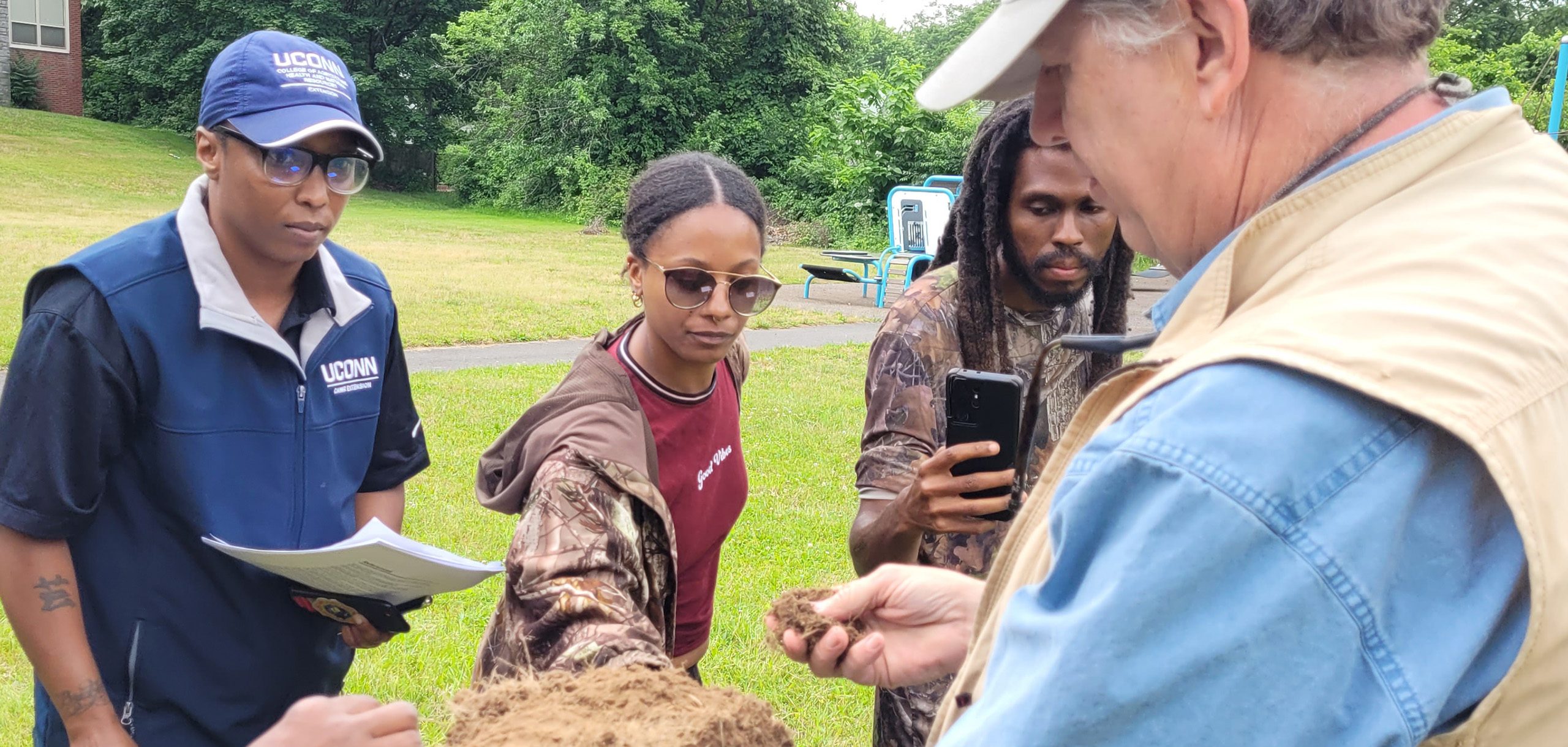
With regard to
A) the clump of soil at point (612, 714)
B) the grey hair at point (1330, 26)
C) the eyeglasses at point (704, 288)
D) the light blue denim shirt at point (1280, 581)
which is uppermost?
the grey hair at point (1330, 26)

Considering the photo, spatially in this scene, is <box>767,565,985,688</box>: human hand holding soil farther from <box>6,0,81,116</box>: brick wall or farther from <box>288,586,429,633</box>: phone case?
<box>6,0,81,116</box>: brick wall

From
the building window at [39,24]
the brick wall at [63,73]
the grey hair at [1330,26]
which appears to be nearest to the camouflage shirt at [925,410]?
the grey hair at [1330,26]

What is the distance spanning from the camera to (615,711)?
60.3 inches

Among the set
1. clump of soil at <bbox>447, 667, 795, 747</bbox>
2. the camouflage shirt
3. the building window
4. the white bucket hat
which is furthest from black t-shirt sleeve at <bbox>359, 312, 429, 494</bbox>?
the building window

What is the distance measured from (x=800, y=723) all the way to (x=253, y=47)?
309cm

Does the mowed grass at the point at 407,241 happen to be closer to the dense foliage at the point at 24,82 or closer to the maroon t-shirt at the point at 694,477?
the maroon t-shirt at the point at 694,477

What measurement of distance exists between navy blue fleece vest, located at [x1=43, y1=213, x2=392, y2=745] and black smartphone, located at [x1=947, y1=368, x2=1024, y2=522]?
57.6 inches

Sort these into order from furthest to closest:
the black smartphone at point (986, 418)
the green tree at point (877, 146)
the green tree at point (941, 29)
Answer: the green tree at point (941, 29) < the green tree at point (877, 146) < the black smartphone at point (986, 418)

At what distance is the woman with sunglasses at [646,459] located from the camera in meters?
2.10

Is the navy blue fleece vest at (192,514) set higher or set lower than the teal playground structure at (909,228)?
higher

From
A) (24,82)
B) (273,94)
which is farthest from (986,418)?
(24,82)

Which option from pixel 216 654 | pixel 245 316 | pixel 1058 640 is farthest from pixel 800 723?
pixel 1058 640

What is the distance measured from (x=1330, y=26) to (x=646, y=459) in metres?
1.59

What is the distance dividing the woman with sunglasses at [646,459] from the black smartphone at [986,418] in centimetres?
63
